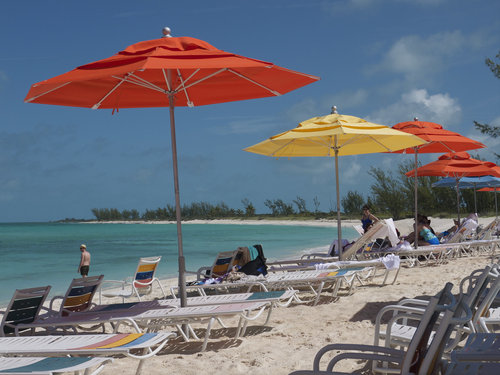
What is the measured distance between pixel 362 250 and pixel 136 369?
18.8ft

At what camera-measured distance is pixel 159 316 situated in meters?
4.51

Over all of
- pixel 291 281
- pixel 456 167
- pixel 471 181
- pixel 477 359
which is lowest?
pixel 291 281

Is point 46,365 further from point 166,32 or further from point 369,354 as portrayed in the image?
point 166,32

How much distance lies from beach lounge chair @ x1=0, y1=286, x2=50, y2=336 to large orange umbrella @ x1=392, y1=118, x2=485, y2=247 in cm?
631

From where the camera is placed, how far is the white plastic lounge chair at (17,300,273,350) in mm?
4492

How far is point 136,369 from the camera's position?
13.3 feet

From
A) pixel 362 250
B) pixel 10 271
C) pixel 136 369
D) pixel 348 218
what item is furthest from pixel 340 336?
pixel 348 218

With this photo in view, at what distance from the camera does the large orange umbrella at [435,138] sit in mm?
9234

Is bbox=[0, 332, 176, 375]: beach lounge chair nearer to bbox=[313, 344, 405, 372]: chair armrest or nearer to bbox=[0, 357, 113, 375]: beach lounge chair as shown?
bbox=[0, 357, 113, 375]: beach lounge chair

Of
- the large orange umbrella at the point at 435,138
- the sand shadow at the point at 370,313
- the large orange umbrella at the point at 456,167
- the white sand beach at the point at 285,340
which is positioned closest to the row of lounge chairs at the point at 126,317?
the white sand beach at the point at 285,340

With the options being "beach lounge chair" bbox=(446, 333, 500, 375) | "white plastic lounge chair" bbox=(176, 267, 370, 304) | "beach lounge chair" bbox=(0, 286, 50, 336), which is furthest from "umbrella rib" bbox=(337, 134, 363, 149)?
"beach lounge chair" bbox=(446, 333, 500, 375)

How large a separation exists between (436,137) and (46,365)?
7.55 meters

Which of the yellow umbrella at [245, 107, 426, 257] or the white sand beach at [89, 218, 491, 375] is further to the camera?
the yellow umbrella at [245, 107, 426, 257]

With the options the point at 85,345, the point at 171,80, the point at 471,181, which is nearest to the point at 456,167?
the point at 471,181
